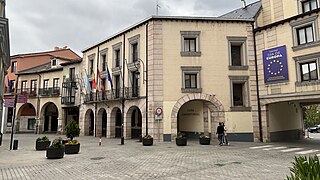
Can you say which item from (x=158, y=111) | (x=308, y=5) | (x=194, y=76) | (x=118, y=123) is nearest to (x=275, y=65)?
(x=308, y=5)

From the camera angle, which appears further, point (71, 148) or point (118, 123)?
point (118, 123)

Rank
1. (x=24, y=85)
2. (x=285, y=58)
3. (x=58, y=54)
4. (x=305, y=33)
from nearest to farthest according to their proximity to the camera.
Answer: (x=305, y=33) → (x=285, y=58) → (x=24, y=85) → (x=58, y=54)

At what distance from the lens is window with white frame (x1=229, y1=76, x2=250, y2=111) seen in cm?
1955

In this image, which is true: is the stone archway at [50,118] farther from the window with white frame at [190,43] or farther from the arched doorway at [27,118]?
the window with white frame at [190,43]

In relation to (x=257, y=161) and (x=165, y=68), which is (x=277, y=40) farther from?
(x=257, y=161)

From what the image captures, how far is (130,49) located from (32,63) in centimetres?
2231

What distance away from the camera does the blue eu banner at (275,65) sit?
17578 millimetres

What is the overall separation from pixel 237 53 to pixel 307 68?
17.7ft

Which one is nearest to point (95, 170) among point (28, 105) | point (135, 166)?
point (135, 166)

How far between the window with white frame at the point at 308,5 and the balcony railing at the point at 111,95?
46.3 feet

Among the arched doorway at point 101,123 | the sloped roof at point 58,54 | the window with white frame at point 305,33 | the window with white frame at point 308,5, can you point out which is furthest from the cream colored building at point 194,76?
the sloped roof at point 58,54

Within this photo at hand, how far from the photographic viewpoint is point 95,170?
9.06 meters

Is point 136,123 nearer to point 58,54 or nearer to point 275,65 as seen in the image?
point 275,65

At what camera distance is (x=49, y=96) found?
105 ft
